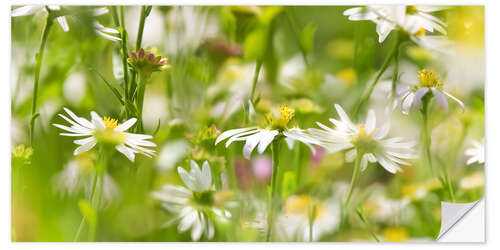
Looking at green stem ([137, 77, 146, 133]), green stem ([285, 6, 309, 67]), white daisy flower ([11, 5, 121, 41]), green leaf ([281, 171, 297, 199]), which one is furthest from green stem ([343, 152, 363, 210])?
white daisy flower ([11, 5, 121, 41])

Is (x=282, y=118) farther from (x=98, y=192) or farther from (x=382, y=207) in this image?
(x=98, y=192)

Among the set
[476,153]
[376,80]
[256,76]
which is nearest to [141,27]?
[256,76]

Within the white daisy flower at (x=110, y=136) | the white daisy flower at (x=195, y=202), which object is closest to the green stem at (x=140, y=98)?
the white daisy flower at (x=110, y=136)

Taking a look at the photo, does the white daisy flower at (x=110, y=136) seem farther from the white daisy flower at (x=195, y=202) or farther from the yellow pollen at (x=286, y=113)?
the yellow pollen at (x=286, y=113)

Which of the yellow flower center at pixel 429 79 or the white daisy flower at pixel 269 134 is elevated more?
the yellow flower center at pixel 429 79

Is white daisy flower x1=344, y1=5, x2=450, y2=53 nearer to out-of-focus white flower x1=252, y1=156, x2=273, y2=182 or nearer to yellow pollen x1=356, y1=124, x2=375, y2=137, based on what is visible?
yellow pollen x1=356, y1=124, x2=375, y2=137

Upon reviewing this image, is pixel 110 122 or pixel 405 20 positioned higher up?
pixel 405 20

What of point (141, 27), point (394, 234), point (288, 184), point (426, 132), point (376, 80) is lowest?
point (394, 234)
